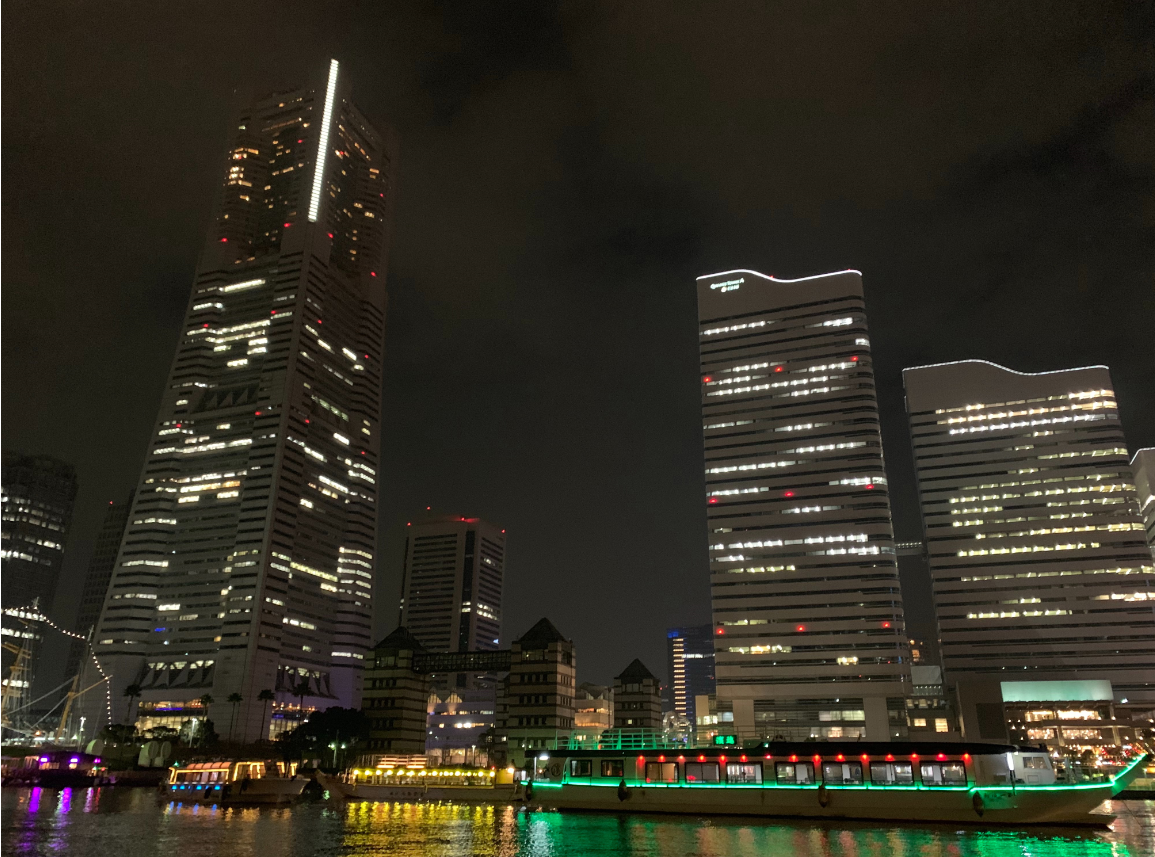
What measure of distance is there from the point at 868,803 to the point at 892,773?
3.09 m

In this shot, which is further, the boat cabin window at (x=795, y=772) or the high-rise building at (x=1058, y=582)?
the high-rise building at (x=1058, y=582)

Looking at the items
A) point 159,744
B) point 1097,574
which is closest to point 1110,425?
point 1097,574

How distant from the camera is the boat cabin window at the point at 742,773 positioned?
65.1 metres

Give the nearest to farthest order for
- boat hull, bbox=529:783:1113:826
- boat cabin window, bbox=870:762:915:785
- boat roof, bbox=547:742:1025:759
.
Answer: boat hull, bbox=529:783:1113:826, boat roof, bbox=547:742:1025:759, boat cabin window, bbox=870:762:915:785

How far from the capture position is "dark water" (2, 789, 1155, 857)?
4350 cm

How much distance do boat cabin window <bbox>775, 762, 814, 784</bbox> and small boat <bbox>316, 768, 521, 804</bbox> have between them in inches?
1105

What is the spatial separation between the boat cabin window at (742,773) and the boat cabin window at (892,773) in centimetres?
896

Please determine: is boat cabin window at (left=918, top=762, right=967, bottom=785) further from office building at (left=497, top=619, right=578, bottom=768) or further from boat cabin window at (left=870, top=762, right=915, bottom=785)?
office building at (left=497, top=619, right=578, bottom=768)

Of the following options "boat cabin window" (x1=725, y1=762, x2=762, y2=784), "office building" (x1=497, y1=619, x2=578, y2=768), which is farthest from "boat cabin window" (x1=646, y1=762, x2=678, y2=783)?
"office building" (x1=497, y1=619, x2=578, y2=768)

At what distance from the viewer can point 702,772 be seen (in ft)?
220

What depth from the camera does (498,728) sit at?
502 feet

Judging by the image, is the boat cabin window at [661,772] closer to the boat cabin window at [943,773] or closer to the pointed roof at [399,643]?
the boat cabin window at [943,773]

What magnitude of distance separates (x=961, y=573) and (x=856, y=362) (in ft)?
208

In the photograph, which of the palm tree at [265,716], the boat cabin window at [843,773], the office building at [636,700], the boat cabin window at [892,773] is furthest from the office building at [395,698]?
the boat cabin window at [892,773]
